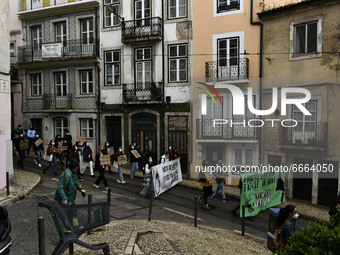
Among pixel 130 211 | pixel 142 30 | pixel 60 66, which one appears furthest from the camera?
pixel 60 66

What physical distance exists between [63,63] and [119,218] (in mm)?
14524

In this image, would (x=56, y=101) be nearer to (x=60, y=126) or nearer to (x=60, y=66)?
(x=60, y=126)

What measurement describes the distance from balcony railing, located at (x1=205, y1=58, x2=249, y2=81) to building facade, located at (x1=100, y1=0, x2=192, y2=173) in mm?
1371

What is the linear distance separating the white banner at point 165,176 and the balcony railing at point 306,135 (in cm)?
522

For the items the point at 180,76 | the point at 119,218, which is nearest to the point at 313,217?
the point at 119,218

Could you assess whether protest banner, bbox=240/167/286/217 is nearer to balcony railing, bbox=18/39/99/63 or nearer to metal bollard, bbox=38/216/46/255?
metal bollard, bbox=38/216/46/255

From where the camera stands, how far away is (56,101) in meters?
21.2

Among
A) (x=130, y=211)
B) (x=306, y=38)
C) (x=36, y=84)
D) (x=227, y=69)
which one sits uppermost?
(x=306, y=38)

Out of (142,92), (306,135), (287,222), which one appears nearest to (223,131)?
(306,135)

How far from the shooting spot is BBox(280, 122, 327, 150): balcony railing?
13828 mm

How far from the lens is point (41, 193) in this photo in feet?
37.9

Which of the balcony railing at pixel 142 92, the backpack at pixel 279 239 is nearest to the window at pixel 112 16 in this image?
the balcony railing at pixel 142 92

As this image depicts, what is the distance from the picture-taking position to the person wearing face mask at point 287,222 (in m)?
5.75

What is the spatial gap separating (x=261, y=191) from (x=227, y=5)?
10143 mm
